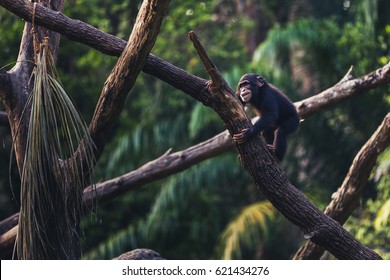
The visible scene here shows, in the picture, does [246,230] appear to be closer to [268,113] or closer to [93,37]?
[268,113]

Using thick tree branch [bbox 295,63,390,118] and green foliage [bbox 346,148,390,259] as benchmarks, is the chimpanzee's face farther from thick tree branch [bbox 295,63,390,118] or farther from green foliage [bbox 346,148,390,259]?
green foliage [bbox 346,148,390,259]

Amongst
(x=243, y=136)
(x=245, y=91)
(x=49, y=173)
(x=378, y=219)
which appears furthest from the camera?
(x=378, y=219)

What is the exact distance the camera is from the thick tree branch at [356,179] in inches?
272

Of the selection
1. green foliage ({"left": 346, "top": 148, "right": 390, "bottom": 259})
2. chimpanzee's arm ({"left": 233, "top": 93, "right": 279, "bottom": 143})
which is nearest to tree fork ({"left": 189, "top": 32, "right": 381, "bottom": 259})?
chimpanzee's arm ({"left": 233, "top": 93, "right": 279, "bottom": 143})

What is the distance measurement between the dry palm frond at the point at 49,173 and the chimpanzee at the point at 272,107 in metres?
1.61

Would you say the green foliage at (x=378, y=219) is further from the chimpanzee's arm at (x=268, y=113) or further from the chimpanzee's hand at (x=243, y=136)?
the chimpanzee's hand at (x=243, y=136)

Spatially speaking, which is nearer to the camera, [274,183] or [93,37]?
[274,183]

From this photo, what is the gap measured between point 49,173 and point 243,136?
1.42 m

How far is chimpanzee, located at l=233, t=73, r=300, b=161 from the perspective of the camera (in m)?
6.91

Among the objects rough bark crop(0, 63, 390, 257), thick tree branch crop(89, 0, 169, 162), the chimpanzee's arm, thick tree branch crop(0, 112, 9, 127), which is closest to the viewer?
thick tree branch crop(89, 0, 169, 162)

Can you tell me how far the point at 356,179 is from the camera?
7.11m

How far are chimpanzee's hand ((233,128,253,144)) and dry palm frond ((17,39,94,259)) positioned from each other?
1.09 m

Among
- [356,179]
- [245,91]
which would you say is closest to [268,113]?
[245,91]
